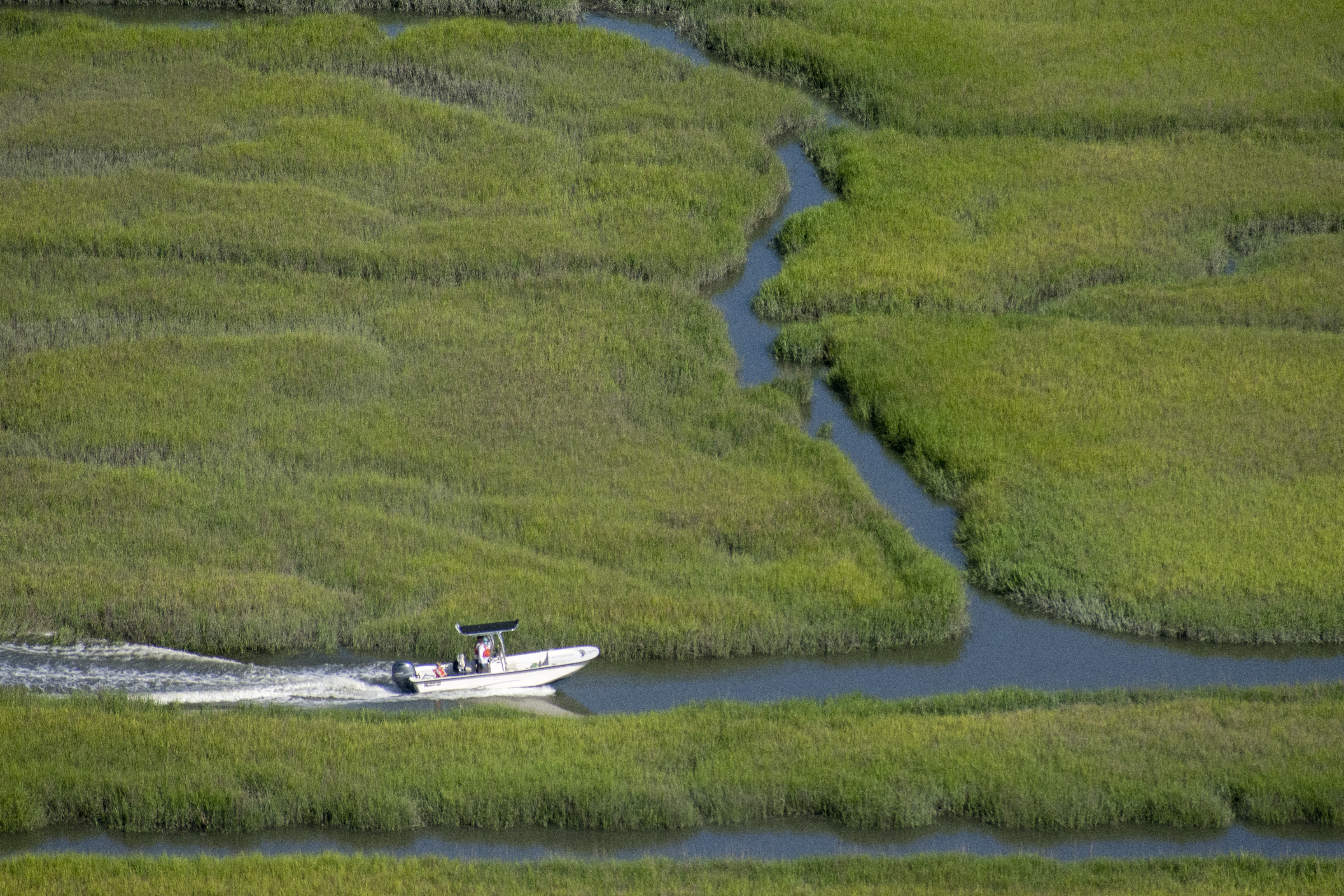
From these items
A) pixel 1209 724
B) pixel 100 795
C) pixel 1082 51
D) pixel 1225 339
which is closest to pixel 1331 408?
pixel 1225 339

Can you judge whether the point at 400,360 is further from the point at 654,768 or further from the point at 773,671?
the point at 654,768

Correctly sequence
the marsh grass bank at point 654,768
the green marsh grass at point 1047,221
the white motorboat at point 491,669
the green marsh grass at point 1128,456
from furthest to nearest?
the green marsh grass at point 1047,221 → the green marsh grass at point 1128,456 → the white motorboat at point 491,669 → the marsh grass bank at point 654,768

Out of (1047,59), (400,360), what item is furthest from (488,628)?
(1047,59)

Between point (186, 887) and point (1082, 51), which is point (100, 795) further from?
point (1082, 51)

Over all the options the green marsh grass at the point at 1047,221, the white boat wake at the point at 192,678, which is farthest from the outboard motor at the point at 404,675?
A: the green marsh grass at the point at 1047,221

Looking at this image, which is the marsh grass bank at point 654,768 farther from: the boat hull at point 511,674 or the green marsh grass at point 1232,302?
the green marsh grass at point 1232,302
